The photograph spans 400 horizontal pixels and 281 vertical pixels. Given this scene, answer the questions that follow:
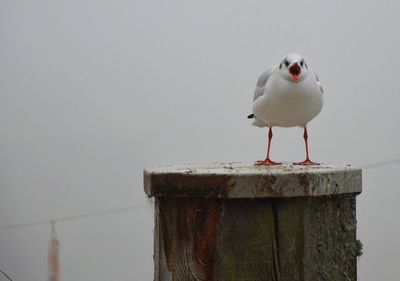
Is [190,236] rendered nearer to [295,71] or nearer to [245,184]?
[245,184]

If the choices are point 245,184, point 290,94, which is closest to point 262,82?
point 290,94

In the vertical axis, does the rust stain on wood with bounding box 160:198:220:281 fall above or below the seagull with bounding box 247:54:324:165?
below

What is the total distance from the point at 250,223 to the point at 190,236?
0.08 meters

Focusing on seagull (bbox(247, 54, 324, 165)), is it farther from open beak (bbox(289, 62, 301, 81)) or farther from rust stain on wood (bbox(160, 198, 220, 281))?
rust stain on wood (bbox(160, 198, 220, 281))

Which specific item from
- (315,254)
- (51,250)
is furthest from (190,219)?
(51,250)

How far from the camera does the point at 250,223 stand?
2.31 ft

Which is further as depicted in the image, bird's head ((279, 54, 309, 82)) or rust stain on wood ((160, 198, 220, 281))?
bird's head ((279, 54, 309, 82))

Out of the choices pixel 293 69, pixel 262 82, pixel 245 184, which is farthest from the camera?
pixel 262 82

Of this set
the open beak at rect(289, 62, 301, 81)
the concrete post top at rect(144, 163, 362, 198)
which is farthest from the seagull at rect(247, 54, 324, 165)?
the concrete post top at rect(144, 163, 362, 198)

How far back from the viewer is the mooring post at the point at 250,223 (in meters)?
0.70

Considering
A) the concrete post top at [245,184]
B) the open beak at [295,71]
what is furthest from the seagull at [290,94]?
the concrete post top at [245,184]

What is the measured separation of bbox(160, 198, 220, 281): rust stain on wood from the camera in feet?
2.34

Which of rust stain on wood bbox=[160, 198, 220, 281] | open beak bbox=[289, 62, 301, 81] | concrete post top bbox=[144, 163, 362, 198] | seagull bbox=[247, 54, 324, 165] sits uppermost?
open beak bbox=[289, 62, 301, 81]

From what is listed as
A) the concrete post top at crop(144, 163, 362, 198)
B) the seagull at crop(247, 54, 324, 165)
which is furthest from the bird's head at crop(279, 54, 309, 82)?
the concrete post top at crop(144, 163, 362, 198)
